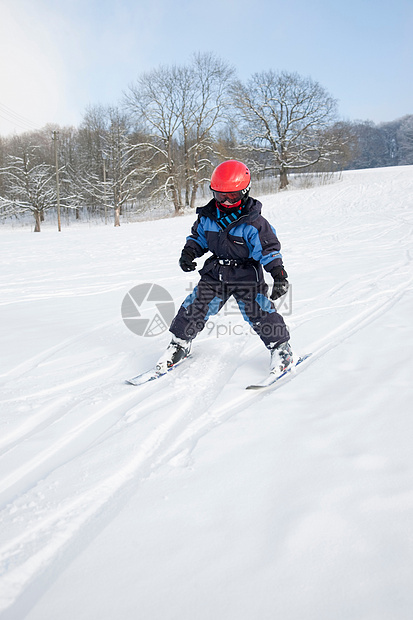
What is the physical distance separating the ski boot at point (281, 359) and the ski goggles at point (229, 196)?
1.18 m

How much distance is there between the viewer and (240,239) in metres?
2.91

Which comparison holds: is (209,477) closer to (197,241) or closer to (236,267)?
(236,267)

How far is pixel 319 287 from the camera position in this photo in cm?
584

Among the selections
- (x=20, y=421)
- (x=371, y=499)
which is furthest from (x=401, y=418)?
(x=20, y=421)

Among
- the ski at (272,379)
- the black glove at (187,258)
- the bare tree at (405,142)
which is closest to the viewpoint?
the ski at (272,379)

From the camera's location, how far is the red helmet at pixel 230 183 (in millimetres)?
2777

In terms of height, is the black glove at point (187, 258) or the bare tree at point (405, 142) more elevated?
the bare tree at point (405, 142)

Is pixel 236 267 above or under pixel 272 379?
above

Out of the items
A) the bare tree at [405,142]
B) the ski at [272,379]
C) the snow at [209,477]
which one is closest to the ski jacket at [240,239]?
→ the ski at [272,379]

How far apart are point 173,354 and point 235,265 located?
0.89 metres

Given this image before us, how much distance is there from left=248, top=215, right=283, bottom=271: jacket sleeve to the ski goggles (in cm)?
22

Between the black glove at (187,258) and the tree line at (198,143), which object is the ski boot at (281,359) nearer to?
the black glove at (187,258)

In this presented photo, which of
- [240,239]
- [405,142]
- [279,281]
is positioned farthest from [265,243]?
[405,142]

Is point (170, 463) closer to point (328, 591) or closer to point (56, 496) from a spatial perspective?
point (56, 496)
